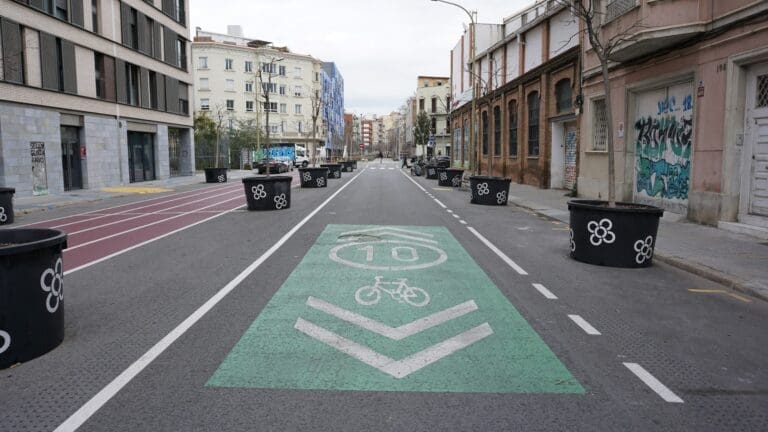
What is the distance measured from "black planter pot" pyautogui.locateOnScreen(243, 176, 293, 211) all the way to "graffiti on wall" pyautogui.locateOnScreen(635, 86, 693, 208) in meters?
10.5

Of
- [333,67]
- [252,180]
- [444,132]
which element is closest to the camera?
[252,180]

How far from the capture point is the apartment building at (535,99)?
25688 millimetres

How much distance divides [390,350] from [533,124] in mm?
27290

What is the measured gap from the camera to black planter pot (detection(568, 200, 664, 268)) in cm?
880

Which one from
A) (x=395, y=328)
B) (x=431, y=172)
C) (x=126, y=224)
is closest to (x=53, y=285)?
(x=395, y=328)

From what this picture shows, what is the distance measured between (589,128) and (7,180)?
23.2 metres

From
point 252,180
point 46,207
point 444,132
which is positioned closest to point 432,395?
point 252,180

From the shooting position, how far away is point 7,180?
2380 centimetres

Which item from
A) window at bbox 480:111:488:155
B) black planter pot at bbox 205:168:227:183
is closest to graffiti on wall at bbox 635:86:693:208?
window at bbox 480:111:488:155

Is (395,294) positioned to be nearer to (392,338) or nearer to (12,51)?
(392,338)

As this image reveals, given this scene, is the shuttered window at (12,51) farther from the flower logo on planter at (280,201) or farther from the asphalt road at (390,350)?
the asphalt road at (390,350)

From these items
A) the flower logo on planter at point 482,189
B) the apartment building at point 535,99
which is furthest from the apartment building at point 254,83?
the flower logo on planter at point 482,189

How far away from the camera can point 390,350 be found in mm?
4977

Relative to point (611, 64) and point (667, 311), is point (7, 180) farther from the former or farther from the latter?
point (667, 311)
